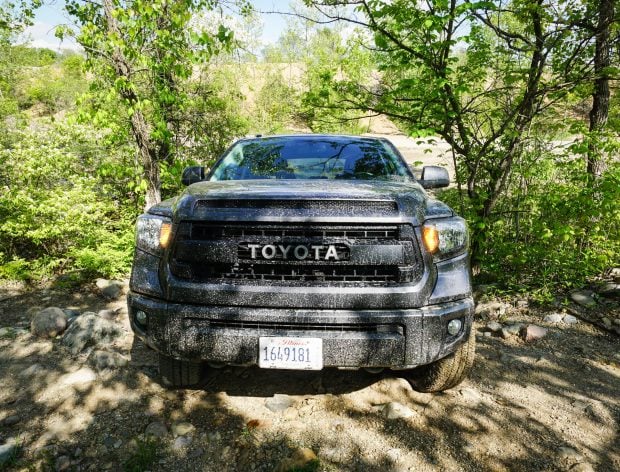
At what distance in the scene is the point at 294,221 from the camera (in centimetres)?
233

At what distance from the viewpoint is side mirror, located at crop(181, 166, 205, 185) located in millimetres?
3656

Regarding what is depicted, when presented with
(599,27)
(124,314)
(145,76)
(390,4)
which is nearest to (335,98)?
(390,4)

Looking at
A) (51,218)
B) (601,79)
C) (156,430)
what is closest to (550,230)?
(601,79)

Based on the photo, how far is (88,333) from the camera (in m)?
3.57

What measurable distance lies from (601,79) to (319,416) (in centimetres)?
436

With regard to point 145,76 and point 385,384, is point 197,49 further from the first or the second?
point 385,384

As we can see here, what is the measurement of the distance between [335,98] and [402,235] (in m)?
3.78

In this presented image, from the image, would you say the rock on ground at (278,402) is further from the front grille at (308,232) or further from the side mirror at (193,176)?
the side mirror at (193,176)

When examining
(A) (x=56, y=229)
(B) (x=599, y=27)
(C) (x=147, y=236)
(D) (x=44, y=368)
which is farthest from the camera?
(A) (x=56, y=229)

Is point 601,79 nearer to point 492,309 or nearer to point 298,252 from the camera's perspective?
point 492,309

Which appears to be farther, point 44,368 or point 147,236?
point 44,368

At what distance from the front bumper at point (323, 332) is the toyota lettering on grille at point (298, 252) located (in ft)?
0.95

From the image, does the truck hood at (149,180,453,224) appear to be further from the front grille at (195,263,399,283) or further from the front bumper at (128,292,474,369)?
the front bumper at (128,292,474,369)

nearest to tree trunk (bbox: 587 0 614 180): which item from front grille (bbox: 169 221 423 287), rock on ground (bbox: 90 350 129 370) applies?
front grille (bbox: 169 221 423 287)
